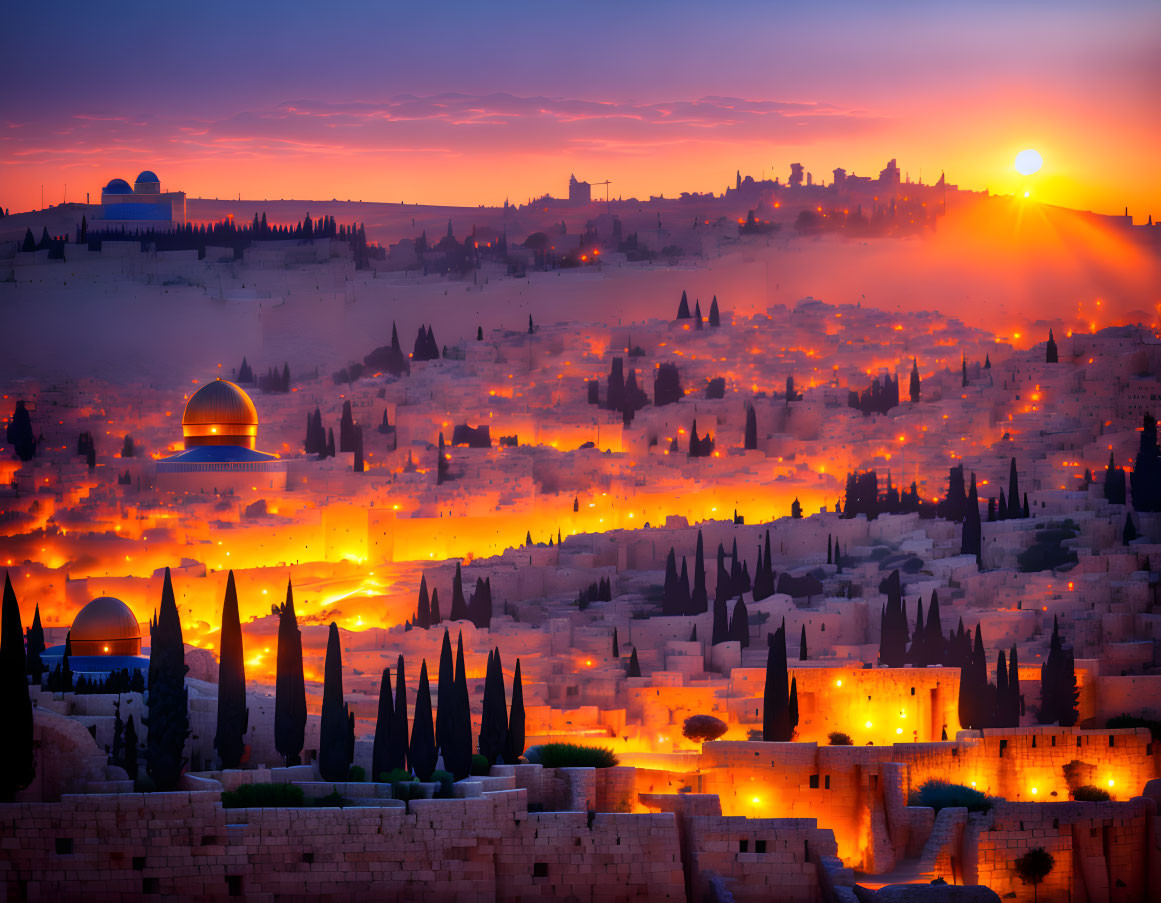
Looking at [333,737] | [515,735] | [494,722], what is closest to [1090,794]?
[515,735]

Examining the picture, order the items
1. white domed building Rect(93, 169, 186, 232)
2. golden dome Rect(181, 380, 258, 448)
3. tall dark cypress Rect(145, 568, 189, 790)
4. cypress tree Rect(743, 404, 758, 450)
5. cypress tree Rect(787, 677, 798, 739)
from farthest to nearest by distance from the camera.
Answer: white domed building Rect(93, 169, 186, 232) → cypress tree Rect(743, 404, 758, 450) → golden dome Rect(181, 380, 258, 448) → cypress tree Rect(787, 677, 798, 739) → tall dark cypress Rect(145, 568, 189, 790)

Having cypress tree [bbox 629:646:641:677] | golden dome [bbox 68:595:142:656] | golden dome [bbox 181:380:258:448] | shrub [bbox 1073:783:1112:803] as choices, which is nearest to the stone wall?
golden dome [bbox 68:595:142:656]

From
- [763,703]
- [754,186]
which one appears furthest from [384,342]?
[763,703]

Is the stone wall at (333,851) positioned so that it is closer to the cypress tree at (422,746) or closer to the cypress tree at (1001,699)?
the cypress tree at (422,746)

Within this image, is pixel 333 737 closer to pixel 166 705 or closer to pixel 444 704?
pixel 444 704

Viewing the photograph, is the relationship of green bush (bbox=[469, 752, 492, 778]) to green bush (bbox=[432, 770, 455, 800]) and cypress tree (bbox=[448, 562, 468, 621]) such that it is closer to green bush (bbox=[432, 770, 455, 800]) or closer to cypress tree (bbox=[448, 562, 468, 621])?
green bush (bbox=[432, 770, 455, 800])

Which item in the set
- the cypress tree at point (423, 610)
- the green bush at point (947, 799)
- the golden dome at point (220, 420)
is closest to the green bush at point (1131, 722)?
the green bush at point (947, 799)

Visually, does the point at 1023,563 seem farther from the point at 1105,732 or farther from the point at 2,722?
the point at 2,722
